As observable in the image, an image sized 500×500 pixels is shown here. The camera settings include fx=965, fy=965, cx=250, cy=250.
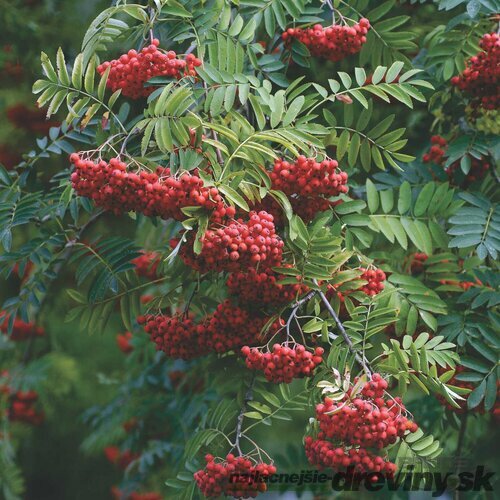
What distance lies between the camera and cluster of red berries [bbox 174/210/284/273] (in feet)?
6.95

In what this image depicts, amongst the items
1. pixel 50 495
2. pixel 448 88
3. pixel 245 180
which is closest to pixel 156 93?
pixel 245 180

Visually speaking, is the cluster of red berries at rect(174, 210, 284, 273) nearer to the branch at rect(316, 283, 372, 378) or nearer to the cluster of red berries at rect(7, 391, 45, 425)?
the branch at rect(316, 283, 372, 378)

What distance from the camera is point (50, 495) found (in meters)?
5.36

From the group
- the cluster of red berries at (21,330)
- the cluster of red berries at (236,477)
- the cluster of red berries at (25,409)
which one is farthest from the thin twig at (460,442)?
the cluster of red berries at (25,409)

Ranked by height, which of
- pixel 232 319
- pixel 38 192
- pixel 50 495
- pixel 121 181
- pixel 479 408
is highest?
pixel 121 181

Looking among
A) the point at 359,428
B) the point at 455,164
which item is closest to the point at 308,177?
the point at 359,428

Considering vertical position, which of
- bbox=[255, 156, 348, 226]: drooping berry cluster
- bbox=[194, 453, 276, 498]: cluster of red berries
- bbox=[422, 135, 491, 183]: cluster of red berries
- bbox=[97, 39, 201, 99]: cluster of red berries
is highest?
bbox=[97, 39, 201, 99]: cluster of red berries

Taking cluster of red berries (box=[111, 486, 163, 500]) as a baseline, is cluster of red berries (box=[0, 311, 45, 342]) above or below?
above

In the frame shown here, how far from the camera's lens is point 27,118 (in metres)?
4.61

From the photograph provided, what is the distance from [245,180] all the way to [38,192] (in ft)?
2.42

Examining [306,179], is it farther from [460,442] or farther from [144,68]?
[460,442]

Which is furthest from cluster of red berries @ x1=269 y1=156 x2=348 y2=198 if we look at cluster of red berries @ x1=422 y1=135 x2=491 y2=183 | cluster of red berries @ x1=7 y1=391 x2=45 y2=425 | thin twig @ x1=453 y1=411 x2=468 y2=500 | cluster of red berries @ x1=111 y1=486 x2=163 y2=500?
cluster of red berries @ x1=7 y1=391 x2=45 y2=425

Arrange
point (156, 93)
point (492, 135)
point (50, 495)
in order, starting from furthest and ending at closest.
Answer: point (50, 495), point (492, 135), point (156, 93)

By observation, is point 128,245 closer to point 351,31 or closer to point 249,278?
point 249,278
